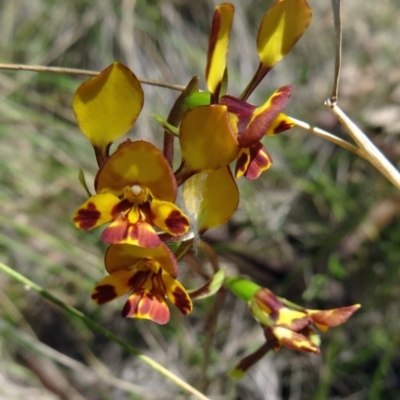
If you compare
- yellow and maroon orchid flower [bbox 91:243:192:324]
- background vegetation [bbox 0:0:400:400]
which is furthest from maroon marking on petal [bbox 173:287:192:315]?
background vegetation [bbox 0:0:400:400]

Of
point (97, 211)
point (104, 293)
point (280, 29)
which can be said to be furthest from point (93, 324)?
point (280, 29)

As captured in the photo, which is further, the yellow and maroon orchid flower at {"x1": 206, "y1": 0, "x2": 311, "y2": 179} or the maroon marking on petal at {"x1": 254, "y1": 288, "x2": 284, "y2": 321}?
the maroon marking on petal at {"x1": 254, "y1": 288, "x2": 284, "y2": 321}

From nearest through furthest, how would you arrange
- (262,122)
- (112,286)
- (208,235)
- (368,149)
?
(262,122), (112,286), (368,149), (208,235)

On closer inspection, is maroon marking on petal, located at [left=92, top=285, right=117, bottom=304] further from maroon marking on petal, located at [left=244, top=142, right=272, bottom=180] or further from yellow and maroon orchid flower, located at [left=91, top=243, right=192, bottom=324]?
maroon marking on petal, located at [left=244, top=142, right=272, bottom=180]

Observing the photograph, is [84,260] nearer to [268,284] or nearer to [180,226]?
[268,284]

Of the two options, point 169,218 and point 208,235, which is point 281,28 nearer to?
point 169,218

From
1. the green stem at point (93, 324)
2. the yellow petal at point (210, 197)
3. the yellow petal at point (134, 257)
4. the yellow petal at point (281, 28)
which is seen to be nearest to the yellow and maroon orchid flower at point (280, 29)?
the yellow petal at point (281, 28)

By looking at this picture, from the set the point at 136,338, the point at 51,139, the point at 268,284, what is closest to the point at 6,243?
the point at 51,139

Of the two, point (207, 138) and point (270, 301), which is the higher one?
point (207, 138)

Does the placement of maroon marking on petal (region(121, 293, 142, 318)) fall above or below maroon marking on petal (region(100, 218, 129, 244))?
below
